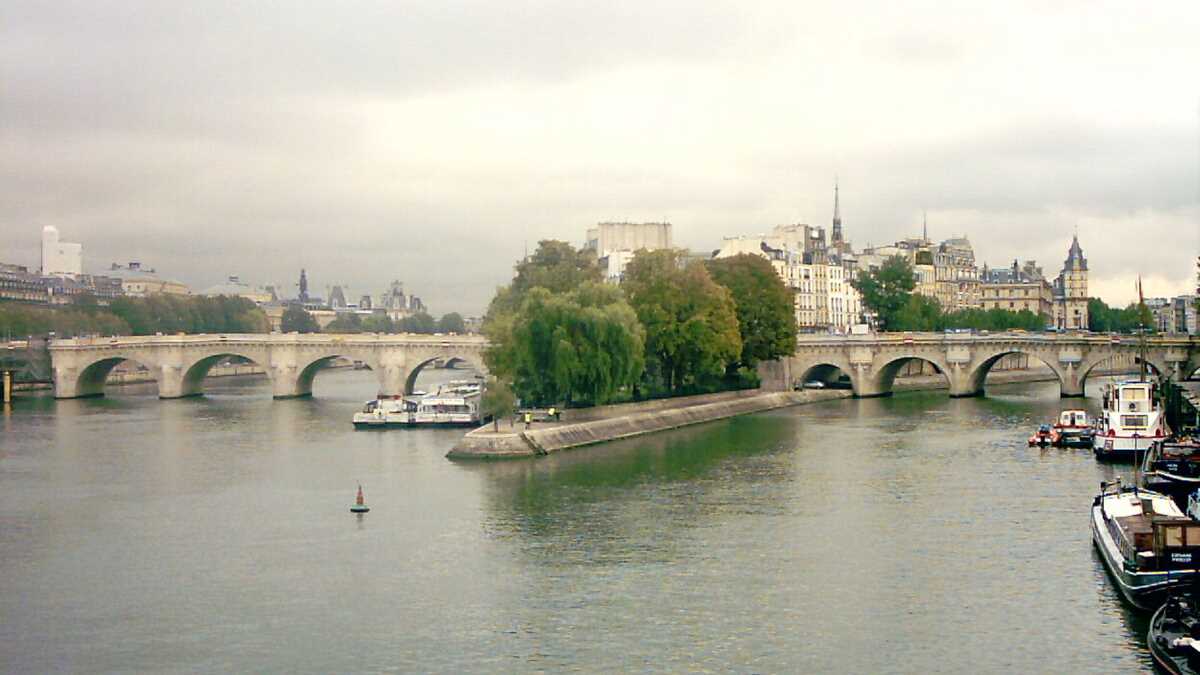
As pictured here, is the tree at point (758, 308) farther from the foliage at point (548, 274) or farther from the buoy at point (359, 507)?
the buoy at point (359, 507)

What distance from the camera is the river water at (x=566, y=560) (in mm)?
28484

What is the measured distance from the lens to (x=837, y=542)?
3900 centimetres

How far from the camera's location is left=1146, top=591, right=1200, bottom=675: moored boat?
25.1 meters

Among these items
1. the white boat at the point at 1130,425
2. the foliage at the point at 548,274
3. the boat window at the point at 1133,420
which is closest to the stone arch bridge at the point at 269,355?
the foliage at the point at 548,274

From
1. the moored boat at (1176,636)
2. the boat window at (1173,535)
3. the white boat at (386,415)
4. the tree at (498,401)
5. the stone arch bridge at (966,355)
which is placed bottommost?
the moored boat at (1176,636)

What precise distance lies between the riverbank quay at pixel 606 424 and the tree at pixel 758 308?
292 cm

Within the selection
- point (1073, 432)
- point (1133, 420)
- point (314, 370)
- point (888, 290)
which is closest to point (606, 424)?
point (1073, 432)

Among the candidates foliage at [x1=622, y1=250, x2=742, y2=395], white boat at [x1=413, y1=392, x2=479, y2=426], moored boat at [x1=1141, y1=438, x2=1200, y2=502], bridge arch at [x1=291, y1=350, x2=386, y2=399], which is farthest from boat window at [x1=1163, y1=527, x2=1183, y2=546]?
bridge arch at [x1=291, y1=350, x2=386, y2=399]

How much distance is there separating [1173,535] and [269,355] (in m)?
79.5

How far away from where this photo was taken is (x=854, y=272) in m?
161

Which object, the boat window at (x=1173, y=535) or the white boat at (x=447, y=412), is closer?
the boat window at (x=1173, y=535)

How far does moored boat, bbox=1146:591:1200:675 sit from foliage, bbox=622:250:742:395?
157 feet

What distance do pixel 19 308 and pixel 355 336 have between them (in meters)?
52.9

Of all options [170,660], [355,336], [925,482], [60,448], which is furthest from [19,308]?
[170,660]
